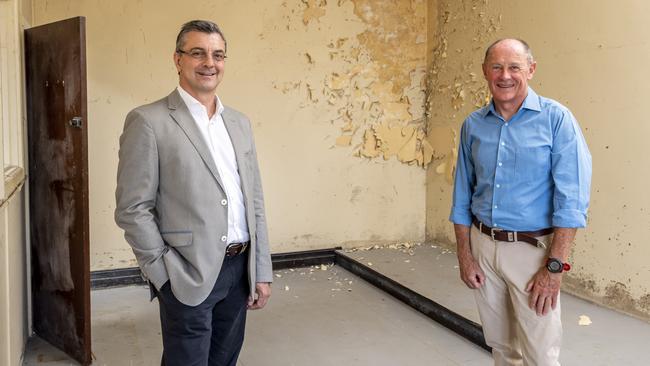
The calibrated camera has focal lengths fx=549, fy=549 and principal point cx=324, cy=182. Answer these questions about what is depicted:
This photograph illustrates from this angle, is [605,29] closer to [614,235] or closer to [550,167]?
[614,235]

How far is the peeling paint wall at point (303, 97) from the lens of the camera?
13.9 ft

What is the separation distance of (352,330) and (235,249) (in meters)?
1.71

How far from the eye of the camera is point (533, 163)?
2.02 meters

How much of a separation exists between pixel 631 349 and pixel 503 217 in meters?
1.41

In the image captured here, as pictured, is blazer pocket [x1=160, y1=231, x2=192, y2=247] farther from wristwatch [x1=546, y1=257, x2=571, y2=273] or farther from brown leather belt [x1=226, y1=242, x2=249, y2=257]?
wristwatch [x1=546, y1=257, x2=571, y2=273]

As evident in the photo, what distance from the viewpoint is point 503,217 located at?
81.4 inches

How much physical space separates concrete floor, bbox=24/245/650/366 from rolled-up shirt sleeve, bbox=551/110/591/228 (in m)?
1.15

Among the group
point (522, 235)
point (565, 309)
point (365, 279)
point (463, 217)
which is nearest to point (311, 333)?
point (365, 279)

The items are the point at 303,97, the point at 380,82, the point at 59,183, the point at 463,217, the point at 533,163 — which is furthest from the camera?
the point at 380,82

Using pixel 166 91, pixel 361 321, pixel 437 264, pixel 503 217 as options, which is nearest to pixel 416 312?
pixel 361 321

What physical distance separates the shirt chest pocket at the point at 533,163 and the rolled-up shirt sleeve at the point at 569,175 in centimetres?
3

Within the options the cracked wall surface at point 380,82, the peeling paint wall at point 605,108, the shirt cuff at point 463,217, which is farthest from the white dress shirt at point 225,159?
the cracked wall surface at point 380,82

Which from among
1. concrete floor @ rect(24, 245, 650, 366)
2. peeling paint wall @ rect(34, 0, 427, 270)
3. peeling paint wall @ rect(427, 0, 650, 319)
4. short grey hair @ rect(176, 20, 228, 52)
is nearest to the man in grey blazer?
short grey hair @ rect(176, 20, 228, 52)

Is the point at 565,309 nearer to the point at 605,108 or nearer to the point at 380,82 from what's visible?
the point at 605,108
